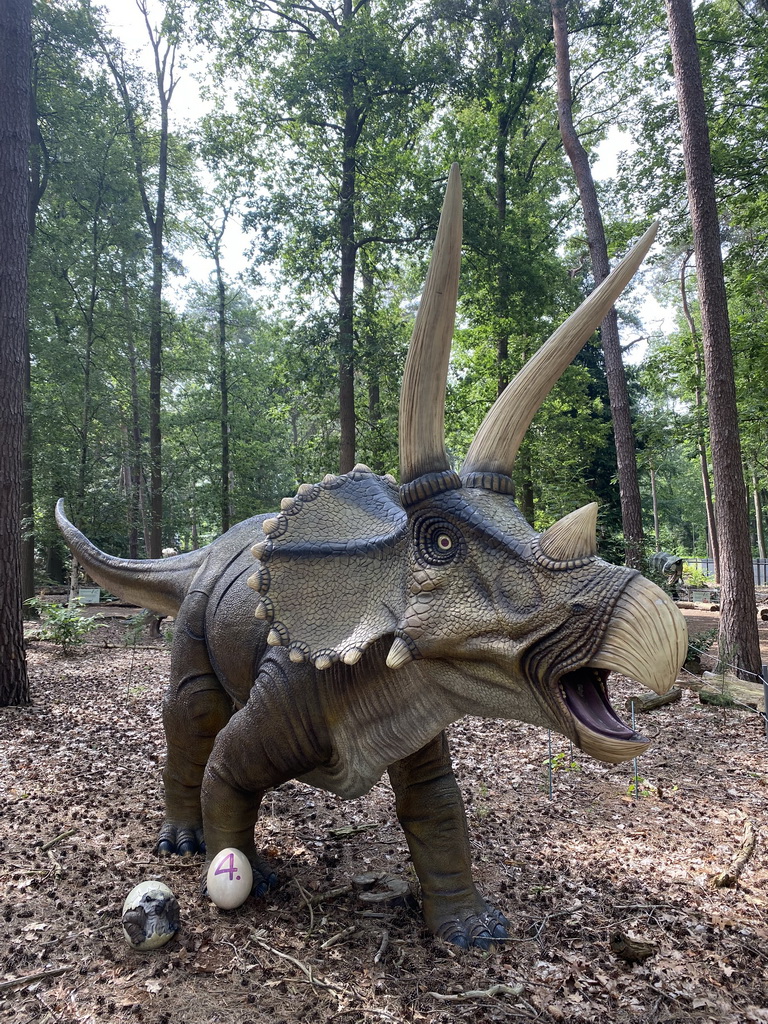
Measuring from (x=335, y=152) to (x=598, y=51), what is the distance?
6.33 m

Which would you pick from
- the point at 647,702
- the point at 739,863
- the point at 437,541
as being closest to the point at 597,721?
the point at 437,541

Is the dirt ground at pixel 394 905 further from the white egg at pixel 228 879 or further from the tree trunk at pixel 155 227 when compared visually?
the tree trunk at pixel 155 227

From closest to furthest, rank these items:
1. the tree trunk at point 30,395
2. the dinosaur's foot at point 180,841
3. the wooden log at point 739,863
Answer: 1. the wooden log at point 739,863
2. the dinosaur's foot at point 180,841
3. the tree trunk at point 30,395

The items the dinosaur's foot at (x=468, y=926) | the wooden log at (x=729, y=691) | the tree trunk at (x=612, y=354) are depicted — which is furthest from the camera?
the tree trunk at (x=612, y=354)

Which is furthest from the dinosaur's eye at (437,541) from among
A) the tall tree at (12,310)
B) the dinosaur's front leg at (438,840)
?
the tall tree at (12,310)

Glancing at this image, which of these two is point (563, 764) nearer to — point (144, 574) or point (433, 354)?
point (144, 574)

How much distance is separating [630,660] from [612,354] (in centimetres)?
1052

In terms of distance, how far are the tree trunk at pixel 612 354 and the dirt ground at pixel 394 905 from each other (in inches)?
233

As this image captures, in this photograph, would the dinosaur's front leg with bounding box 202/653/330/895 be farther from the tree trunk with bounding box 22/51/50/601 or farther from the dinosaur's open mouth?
the tree trunk with bounding box 22/51/50/601

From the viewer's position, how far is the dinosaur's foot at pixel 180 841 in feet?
10.8

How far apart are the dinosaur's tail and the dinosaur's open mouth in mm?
2177

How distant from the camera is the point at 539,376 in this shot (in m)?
1.92

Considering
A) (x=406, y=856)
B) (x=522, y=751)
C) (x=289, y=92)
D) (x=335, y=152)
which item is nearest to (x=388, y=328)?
(x=335, y=152)

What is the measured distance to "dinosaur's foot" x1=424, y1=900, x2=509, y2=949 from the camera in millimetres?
2559
